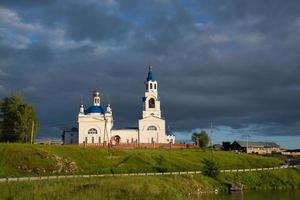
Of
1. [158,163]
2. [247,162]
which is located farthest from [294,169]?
[158,163]

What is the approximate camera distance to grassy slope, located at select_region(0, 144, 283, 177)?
66.4 metres

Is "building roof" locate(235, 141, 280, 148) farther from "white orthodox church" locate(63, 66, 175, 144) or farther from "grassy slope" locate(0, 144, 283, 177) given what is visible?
"grassy slope" locate(0, 144, 283, 177)

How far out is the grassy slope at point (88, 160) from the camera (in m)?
66.4

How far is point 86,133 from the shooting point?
123 meters

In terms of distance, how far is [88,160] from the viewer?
77.4 metres

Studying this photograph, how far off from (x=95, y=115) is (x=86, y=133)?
4800 millimetres

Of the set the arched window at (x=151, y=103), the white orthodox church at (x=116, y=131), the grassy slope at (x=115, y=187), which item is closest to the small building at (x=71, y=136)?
the white orthodox church at (x=116, y=131)

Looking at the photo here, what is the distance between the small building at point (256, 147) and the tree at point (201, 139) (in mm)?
21684

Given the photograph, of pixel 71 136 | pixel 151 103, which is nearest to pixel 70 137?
pixel 71 136

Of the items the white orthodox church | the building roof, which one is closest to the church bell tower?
the white orthodox church

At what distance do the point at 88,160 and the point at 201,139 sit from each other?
6239cm

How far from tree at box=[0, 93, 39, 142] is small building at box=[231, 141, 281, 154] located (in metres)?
76.7

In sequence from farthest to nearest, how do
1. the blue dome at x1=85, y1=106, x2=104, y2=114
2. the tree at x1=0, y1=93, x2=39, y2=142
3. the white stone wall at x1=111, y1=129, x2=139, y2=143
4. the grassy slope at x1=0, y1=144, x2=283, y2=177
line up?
the blue dome at x1=85, y1=106, x2=104, y2=114 → the white stone wall at x1=111, y1=129, x2=139, y2=143 → the tree at x1=0, y1=93, x2=39, y2=142 → the grassy slope at x1=0, y1=144, x2=283, y2=177

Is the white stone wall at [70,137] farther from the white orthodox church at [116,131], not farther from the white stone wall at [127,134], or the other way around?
the white stone wall at [127,134]
